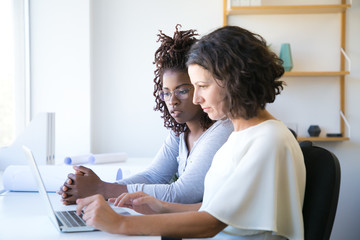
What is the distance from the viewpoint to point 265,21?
2834mm

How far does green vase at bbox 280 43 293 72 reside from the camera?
272cm

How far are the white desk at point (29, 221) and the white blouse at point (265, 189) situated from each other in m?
0.19

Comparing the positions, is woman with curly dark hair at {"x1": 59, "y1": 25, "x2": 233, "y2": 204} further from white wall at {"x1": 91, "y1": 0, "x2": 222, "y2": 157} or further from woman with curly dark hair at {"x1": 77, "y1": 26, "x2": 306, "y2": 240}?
white wall at {"x1": 91, "y1": 0, "x2": 222, "y2": 157}

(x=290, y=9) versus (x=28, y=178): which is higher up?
(x=290, y=9)

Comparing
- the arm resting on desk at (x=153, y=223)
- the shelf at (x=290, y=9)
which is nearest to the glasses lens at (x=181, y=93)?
the arm resting on desk at (x=153, y=223)

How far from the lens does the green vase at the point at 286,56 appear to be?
272 centimetres

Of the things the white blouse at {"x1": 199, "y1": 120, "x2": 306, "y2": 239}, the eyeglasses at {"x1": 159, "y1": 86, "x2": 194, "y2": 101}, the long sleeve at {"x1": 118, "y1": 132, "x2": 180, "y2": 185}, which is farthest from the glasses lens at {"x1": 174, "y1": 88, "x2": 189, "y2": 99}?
the white blouse at {"x1": 199, "y1": 120, "x2": 306, "y2": 239}

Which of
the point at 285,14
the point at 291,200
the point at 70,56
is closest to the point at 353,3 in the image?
the point at 285,14

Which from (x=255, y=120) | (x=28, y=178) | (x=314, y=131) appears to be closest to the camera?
(x=255, y=120)

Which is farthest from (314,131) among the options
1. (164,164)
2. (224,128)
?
(224,128)

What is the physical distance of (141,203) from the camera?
1.18 metres

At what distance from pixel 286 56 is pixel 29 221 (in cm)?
201

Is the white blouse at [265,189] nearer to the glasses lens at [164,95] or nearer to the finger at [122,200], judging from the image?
the finger at [122,200]

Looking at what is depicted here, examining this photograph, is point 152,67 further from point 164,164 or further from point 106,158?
point 164,164
